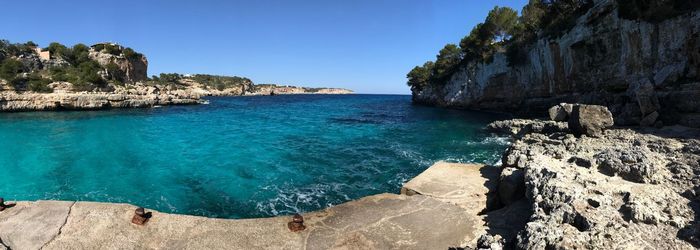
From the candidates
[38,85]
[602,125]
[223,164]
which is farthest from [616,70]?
[38,85]

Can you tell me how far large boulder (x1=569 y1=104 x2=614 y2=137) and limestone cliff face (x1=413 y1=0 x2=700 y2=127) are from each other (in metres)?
2.60

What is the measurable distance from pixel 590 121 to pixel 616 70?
→ 45.5 ft

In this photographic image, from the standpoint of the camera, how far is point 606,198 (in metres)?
7.25

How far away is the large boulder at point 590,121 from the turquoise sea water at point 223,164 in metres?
4.25

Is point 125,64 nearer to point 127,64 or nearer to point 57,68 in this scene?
point 127,64

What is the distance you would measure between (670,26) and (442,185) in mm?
22198

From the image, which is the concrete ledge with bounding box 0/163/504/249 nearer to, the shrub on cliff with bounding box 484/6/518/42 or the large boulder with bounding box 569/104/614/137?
the large boulder with bounding box 569/104/614/137

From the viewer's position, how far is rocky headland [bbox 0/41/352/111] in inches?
2045

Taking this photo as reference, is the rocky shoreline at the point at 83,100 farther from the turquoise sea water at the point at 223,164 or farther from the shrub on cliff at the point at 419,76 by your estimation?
the shrub on cliff at the point at 419,76

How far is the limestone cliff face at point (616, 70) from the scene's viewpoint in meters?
19.6

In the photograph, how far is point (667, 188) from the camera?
7.94 metres

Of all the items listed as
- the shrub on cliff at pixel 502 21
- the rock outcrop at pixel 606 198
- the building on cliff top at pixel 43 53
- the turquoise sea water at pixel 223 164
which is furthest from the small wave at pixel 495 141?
the building on cliff top at pixel 43 53

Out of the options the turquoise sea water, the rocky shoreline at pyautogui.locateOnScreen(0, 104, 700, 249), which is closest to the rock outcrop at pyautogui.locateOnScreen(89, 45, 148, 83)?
the turquoise sea water

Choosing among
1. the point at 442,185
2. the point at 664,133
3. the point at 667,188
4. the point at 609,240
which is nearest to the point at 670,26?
the point at 664,133
